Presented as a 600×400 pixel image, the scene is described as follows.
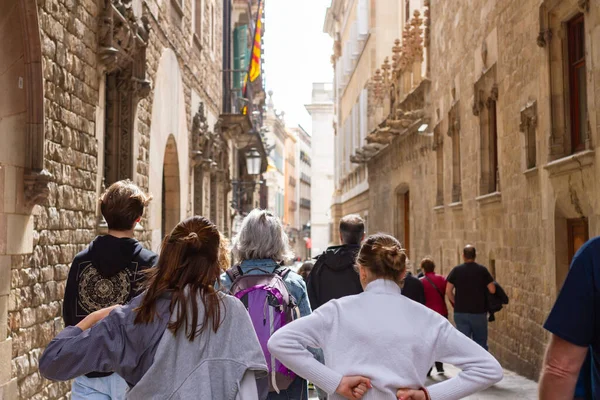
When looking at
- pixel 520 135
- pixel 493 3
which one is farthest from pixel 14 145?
pixel 493 3

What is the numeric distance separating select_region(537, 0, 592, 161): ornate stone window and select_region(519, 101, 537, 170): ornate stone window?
1032mm

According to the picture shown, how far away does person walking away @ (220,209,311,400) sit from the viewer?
4.30m

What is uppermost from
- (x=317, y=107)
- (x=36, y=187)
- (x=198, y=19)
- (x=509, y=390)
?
(x=317, y=107)

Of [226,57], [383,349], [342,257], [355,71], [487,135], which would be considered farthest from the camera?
[355,71]

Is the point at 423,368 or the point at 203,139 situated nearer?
the point at 423,368

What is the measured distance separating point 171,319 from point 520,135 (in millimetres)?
9372

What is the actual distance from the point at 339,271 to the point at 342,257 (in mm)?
98

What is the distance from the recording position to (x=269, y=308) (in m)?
4.33

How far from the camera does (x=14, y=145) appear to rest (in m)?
6.63

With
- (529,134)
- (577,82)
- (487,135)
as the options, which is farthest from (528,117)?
(487,135)

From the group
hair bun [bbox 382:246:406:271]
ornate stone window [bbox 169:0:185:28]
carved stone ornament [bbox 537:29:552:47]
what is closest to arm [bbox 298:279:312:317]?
hair bun [bbox 382:246:406:271]

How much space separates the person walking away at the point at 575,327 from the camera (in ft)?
8.30

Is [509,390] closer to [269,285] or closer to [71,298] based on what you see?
[269,285]

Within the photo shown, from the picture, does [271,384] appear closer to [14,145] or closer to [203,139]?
[14,145]
